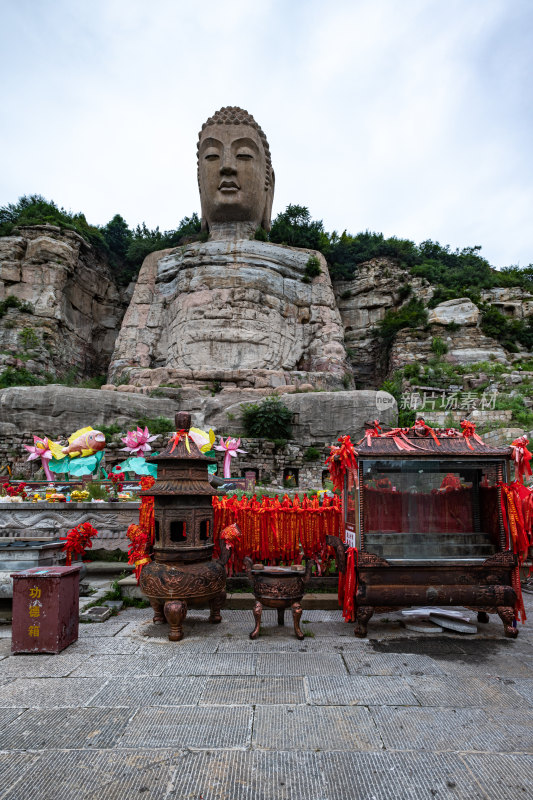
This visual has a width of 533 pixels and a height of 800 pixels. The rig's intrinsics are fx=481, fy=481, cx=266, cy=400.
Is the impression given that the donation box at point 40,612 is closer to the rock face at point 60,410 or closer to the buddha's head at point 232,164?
the rock face at point 60,410

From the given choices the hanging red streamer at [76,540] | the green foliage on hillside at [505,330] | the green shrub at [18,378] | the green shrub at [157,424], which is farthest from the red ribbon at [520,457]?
the green foliage on hillside at [505,330]

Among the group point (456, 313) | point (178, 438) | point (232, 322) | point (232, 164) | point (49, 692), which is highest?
point (232, 164)

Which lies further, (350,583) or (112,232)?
(112,232)

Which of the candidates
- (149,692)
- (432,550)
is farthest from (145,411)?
(149,692)

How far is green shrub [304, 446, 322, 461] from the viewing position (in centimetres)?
1481

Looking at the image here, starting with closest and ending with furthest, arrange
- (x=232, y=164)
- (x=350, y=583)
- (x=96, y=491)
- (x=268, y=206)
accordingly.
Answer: (x=350, y=583) < (x=96, y=491) < (x=232, y=164) < (x=268, y=206)

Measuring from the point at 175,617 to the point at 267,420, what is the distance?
1077 centimetres

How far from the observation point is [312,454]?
14805mm

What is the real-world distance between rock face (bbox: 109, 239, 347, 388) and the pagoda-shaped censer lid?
12722 millimetres

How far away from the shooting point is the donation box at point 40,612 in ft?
13.2

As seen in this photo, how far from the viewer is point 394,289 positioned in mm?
25969

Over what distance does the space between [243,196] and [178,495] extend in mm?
18957

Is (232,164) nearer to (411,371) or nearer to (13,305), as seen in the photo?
(13,305)

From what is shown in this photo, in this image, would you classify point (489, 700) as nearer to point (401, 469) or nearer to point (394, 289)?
point (401, 469)
